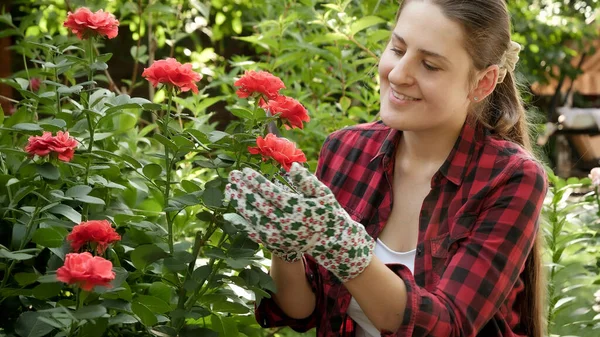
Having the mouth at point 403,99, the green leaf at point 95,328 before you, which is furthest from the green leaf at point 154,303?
the mouth at point 403,99

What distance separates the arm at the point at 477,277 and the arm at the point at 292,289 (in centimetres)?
22

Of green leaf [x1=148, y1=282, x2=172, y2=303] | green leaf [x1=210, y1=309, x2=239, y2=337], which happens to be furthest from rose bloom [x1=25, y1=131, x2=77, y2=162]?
green leaf [x1=210, y1=309, x2=239, y2=337]

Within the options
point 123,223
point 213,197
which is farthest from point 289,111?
point 123,223

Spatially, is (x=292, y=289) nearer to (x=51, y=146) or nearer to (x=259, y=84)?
(x=259, y=84)

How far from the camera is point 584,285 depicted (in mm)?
2348

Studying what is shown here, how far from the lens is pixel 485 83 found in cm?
181

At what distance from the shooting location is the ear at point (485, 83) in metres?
1.79

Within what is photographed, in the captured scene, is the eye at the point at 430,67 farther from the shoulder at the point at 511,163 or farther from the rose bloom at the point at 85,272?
the rose bloom at the point at 85,272

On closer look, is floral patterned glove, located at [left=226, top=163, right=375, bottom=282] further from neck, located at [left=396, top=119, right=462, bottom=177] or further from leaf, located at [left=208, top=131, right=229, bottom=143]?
neck, located at [left=396, top=119, right=462, bottom=177]

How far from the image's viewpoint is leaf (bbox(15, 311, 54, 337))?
1.41 m

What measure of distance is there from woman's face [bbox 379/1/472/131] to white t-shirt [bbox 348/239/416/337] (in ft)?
0.84

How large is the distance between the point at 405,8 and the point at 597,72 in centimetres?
851

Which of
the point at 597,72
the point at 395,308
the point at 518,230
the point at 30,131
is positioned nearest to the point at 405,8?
the point at 518,230

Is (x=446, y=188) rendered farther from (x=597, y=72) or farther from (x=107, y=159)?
(x=597, y=72)
